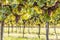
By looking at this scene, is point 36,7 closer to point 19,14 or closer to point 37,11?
point 37,11

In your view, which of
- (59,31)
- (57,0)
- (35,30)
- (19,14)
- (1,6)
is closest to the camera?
(57,0)

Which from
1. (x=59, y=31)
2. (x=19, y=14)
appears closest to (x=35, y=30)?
(x=59, y=31)

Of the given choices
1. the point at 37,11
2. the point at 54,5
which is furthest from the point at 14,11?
the point at 54,5

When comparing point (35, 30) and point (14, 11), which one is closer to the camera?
point (14, 11)

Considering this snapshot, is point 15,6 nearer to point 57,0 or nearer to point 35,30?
point 57,0

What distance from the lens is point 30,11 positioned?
10453 mm

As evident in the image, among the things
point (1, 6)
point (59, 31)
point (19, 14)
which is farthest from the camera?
point (59, 31)

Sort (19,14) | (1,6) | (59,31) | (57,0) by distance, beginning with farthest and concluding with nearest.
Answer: (59,31), (19,14), (1,6), (57,0)

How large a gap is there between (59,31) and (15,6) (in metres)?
23.7

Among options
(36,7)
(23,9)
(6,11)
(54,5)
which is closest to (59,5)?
(54,5)

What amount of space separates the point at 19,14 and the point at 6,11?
1.31 m

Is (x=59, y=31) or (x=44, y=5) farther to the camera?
(x=59, y=31)

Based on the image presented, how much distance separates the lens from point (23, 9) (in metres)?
10.9

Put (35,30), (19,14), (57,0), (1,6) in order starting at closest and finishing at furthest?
(57,0), (1,6), (19,14), (35,30)
